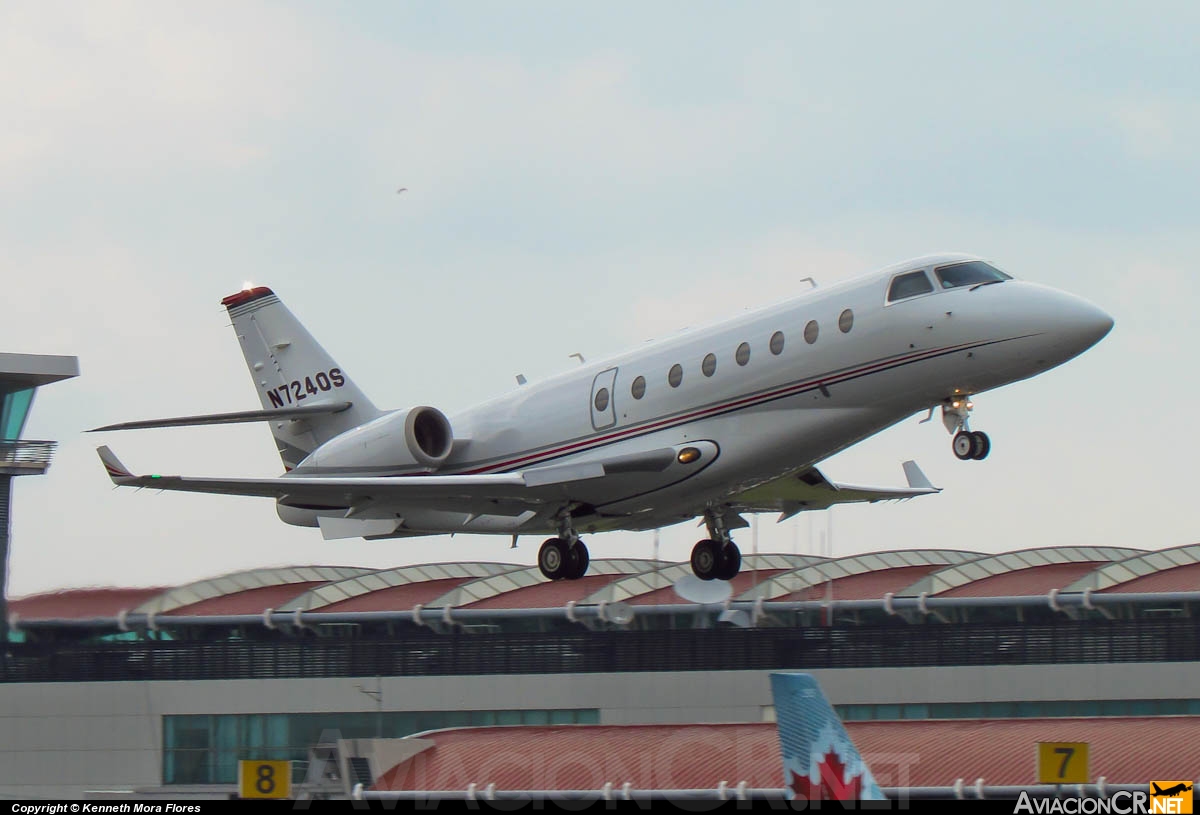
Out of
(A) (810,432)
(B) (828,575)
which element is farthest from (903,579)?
(A) (810,432)

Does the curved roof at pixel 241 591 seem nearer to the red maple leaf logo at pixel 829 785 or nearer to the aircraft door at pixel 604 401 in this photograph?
the aircraft door at pixel 604 401

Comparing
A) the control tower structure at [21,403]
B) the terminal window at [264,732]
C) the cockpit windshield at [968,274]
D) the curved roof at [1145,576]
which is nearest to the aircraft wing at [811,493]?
the cockpit windshield at [968,274]

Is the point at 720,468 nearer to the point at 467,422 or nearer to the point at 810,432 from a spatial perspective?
the point at 810,432

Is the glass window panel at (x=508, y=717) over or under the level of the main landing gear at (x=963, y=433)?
under

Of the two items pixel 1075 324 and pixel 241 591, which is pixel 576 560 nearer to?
pixel 1075 324

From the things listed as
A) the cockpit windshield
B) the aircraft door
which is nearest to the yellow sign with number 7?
the cockpit windshield

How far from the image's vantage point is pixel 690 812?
23.5 m

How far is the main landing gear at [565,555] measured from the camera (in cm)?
2472

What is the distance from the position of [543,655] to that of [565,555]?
1149cm

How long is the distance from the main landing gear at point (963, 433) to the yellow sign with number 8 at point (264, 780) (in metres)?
11.2

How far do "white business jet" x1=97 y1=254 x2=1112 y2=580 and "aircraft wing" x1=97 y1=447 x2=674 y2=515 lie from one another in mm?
35

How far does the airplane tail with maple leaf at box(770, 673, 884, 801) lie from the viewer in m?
19.7

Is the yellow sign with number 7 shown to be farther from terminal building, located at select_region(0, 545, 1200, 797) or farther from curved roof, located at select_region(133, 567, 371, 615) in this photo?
curved roof, located at select_region(133, 567, 371, 615)

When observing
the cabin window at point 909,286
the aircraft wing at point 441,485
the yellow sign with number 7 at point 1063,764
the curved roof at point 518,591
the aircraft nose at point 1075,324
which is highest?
the cabin window at point 909,286
